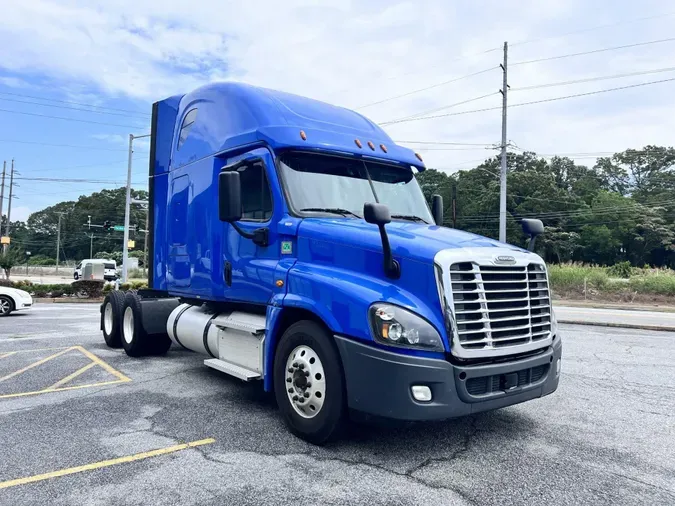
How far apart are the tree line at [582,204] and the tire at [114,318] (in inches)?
1695

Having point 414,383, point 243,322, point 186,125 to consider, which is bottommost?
point 414,383

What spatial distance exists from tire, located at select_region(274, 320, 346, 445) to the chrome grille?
3.39ft

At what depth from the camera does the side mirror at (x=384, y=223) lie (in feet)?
13.2

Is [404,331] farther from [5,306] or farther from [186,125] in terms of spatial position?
[5,306]

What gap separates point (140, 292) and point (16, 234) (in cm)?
13404

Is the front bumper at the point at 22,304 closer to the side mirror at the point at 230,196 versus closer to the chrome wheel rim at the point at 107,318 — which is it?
the chrome wheel rim at the point at 107,318

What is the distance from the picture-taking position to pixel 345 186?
5340 millimetres

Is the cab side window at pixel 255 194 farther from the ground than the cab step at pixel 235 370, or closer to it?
farther from the ground

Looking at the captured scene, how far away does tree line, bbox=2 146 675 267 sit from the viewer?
6384 centimetres

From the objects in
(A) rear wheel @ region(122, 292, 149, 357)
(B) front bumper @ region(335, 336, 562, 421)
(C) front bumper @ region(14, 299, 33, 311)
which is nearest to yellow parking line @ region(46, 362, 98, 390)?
(A) rear wheel @ region(122, 292, 149, 357)

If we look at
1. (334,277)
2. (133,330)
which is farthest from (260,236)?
(133,330)

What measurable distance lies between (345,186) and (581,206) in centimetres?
7248

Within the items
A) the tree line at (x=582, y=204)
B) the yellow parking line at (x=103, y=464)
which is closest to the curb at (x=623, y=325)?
the yellow parking line at (x=103, y=464)

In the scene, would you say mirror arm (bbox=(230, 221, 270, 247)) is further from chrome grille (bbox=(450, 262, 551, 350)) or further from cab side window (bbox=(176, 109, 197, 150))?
cab side window (bbox=(176, 109, 197, 150))
